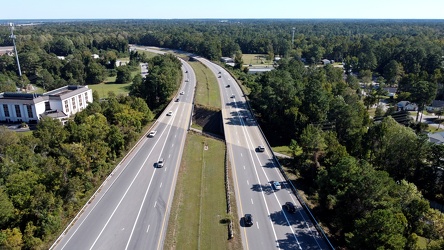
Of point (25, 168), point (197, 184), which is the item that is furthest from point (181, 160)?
point (25, 168)

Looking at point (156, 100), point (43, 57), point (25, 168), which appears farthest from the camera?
point (43, 57)

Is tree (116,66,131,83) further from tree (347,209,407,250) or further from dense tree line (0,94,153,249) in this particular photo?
tree (347,209,407,250)

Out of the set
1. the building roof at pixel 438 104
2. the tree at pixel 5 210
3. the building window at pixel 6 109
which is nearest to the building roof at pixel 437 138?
the building roof at pixel 438 104

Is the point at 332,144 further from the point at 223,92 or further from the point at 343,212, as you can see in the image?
the point at 223,92

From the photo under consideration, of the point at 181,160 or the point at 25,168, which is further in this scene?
the point at 181,160

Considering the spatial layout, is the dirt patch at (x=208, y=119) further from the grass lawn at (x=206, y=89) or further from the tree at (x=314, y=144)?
the tree at (x=314, y=144)

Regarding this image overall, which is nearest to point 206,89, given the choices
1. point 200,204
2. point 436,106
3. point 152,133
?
point 152,133

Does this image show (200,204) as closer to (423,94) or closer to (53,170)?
(53,170)
